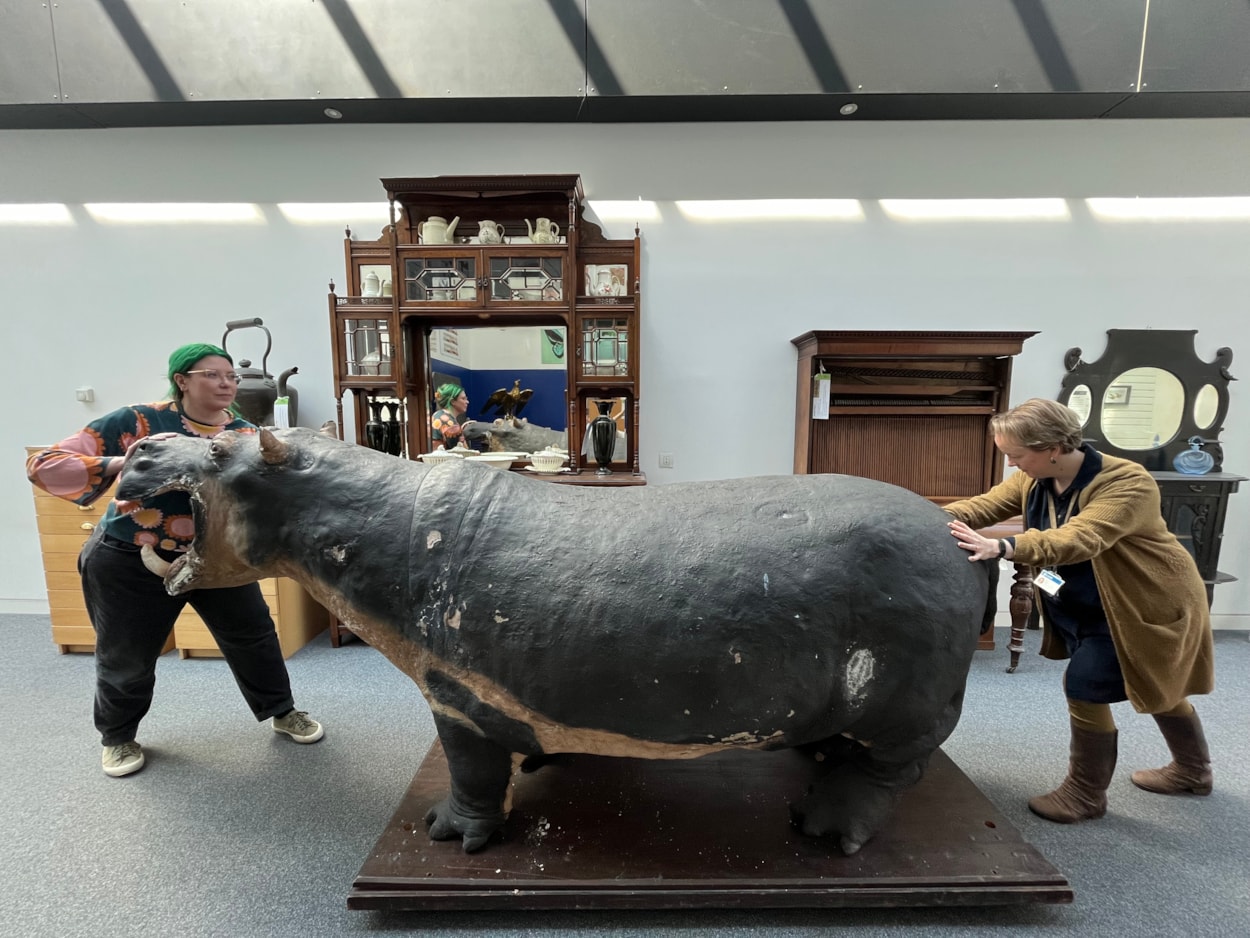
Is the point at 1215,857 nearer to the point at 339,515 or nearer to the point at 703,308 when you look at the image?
the point at 339,515

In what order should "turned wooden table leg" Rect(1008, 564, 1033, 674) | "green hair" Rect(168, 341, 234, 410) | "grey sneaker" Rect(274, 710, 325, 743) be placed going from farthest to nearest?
"turned wooden table leg" Rect(1008, 564, 1033, 674) < "grey sneaker" Rect(274, 710, 325, 743) < "green hair" Rect(168, 341, 234, 410)

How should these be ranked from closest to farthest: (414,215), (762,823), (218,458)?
1. (218,458)
2. (762,823)
3. (414,215)

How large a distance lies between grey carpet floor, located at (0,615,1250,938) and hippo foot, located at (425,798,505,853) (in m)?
0.16

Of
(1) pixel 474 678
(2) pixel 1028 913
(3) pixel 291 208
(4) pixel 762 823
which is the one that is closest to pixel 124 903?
(1) pixel 474 678

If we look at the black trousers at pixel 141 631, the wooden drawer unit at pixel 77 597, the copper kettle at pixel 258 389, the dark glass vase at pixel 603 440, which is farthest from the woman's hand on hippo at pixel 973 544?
the copper kettle at pixel 258 389

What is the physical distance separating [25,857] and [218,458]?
1.46 meters

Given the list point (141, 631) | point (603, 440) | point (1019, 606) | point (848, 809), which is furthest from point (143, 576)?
point (1019, 606)

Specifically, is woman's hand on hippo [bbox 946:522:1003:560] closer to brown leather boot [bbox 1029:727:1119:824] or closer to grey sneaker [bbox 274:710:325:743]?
brown leather boot [bbox 1029:727:1119:824]

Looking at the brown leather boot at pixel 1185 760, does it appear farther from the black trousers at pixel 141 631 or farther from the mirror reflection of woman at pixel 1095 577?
the black trousers at pixel 141 631

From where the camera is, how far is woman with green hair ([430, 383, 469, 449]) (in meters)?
3.17

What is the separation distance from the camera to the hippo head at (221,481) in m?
1.16

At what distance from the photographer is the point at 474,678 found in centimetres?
118

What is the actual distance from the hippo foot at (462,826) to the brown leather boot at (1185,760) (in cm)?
212

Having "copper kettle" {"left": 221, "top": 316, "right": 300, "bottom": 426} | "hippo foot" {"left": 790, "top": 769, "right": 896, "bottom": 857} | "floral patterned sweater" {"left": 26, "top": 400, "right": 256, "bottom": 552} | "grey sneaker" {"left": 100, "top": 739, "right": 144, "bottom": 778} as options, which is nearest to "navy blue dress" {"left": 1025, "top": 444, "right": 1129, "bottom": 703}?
"hippo foot" {"left": 790, "top": 769, "right": 896, "bottom": 857}
